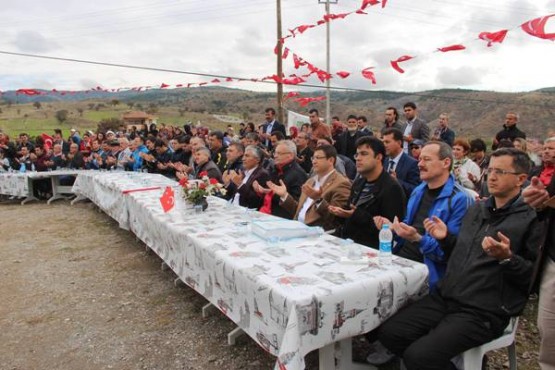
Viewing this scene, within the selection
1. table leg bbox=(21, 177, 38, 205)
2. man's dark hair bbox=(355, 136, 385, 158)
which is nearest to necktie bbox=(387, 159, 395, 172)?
man's dark hair bbox=(355, 136, 385, 158)

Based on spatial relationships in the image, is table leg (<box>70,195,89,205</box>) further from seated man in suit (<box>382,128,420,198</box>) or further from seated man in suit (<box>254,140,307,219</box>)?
seated man in suit (<box>382,128,420,198</box>)

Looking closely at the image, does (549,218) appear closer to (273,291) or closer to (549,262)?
(549,262)

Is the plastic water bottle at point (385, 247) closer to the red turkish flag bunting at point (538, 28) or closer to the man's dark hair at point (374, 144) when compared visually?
the man's dark hair at point (374, 144)

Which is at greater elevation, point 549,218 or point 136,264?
point 549,218

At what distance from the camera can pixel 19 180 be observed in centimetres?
1033

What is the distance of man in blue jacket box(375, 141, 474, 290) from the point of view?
105 inches

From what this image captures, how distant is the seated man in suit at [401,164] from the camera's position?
4.30 metres

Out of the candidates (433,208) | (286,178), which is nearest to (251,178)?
(286,178)

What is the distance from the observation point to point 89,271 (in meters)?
5.14

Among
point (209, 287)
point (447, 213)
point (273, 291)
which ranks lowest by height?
point (209, 287)

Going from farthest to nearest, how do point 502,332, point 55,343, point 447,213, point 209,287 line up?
point 55,343
point 209,287
point 447,213
point 502,332

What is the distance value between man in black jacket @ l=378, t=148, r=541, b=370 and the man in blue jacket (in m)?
0.23

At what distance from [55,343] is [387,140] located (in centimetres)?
374

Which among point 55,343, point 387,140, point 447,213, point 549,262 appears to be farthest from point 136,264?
point 549,262
